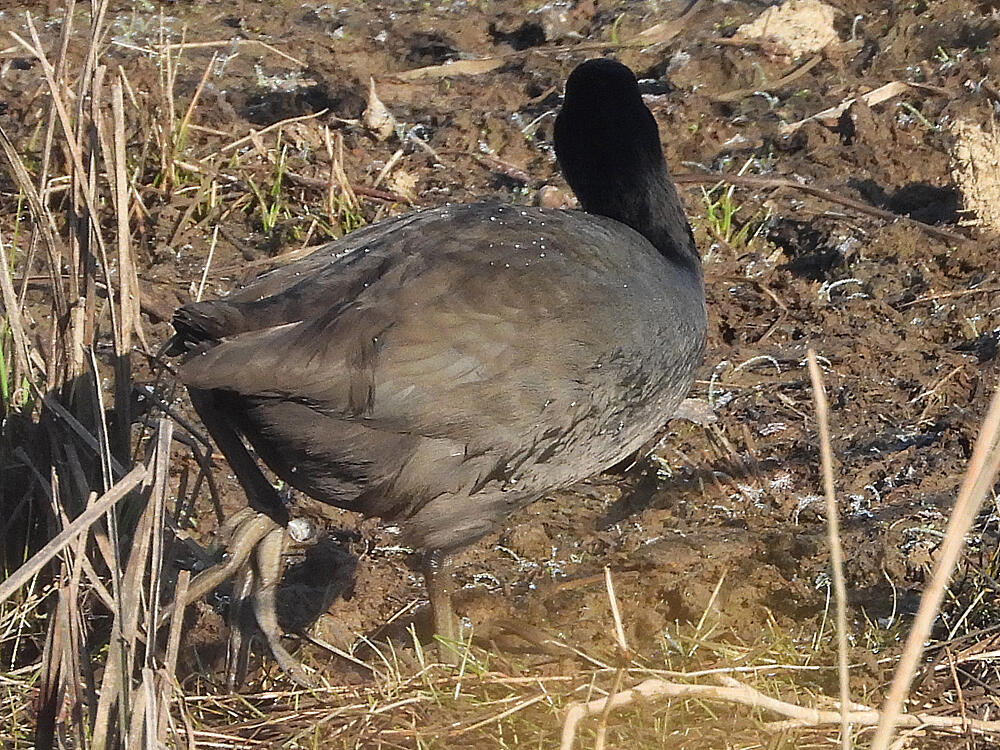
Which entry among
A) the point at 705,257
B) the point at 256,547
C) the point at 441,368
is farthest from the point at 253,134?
the point at 441,368

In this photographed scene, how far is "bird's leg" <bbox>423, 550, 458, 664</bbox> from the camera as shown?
119 inches

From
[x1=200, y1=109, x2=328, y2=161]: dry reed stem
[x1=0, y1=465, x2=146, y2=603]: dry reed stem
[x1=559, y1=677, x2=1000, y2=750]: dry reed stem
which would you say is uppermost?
[x1=0, y1=465, x2=146, y2=603]: dry reed stem

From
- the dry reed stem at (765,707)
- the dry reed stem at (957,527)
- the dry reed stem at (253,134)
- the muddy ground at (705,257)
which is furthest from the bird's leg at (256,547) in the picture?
the dry reed stem at (253,134)

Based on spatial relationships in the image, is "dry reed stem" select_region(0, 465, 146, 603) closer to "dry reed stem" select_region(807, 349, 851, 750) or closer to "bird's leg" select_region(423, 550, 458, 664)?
"dry reed stem" select_region(807, 349, 851, 750)

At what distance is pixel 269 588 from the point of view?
306 cm

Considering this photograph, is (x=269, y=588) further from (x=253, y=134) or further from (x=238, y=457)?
(x=253, y=134)

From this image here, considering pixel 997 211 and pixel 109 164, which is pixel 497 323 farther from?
pixel 997 211

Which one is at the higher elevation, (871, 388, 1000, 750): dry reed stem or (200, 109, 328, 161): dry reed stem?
(871, 388, 1000, 750): dry reed stem

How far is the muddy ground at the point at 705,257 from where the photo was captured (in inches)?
131

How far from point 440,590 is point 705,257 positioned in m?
1.86

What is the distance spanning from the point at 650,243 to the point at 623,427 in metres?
0.55

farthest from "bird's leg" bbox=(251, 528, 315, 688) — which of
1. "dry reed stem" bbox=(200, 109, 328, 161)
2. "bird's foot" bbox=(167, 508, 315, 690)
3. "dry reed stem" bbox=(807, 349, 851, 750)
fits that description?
"dry reed stem" bbox=(200, 109, 328, 161)

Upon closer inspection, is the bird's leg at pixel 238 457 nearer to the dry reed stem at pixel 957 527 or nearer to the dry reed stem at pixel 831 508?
the dry reed stem at pixel 831 508

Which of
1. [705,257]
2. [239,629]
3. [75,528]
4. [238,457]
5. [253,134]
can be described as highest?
[75,528]
